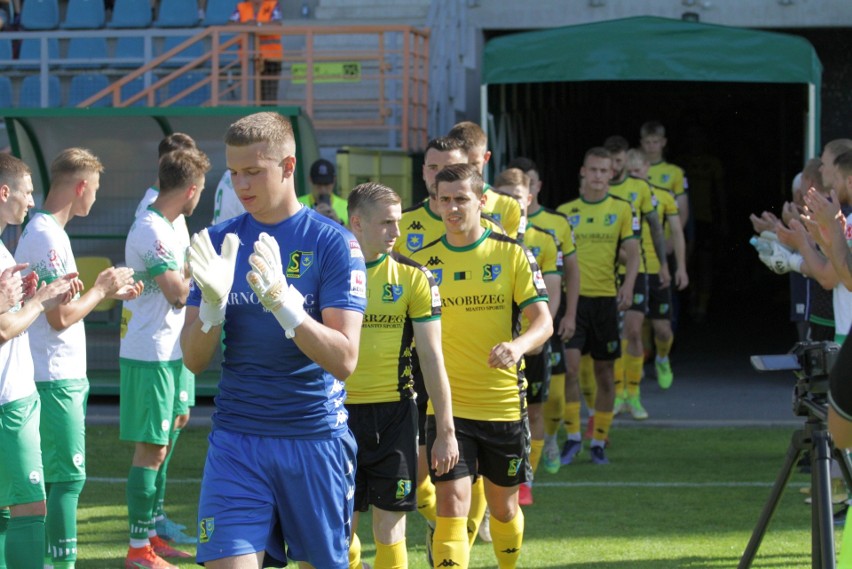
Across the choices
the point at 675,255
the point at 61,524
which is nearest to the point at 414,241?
the point at 61,524

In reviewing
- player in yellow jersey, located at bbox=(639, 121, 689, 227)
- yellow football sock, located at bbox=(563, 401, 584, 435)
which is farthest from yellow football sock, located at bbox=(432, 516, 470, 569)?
player in yellow jersey, located at bbox=(639, 121, 689, 227)

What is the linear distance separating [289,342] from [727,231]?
20961 millimetres

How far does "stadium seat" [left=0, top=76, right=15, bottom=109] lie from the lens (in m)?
18.2

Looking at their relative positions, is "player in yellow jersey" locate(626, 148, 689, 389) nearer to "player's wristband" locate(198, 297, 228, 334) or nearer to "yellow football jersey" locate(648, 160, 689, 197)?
"yellow football jersey" locate(648, 160, 689, 197)

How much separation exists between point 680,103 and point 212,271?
23.0 metres

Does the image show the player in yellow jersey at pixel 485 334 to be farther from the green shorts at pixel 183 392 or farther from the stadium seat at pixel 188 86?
the stadium seat at pixel 188 86

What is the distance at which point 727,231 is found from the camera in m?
24.1

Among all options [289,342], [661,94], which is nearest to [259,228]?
[289,342]

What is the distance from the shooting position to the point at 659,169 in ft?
42.8

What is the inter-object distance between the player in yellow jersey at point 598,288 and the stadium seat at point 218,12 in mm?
9814

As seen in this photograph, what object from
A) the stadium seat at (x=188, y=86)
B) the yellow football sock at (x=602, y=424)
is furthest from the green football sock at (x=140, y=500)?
the stadium seat at (x=188, y=86)

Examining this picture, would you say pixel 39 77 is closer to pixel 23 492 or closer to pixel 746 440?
pixel 746 440

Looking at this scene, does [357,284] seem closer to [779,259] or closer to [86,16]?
[779,259]

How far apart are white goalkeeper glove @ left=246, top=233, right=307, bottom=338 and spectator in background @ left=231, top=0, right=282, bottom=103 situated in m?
13.0
